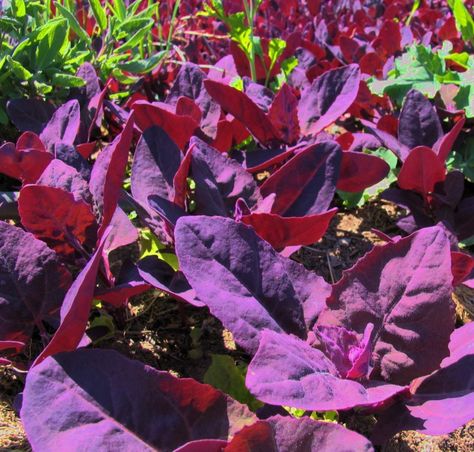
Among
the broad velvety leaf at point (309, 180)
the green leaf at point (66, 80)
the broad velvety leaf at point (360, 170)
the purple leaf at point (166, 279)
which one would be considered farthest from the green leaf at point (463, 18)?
the purple leaf at point (166, 279)

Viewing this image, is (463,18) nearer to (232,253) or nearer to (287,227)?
(287,227)

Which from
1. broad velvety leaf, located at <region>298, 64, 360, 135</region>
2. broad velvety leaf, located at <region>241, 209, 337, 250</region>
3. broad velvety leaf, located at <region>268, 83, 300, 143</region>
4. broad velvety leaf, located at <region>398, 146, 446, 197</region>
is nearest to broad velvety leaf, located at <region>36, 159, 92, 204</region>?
broad velvety leaf, located at <region>241, 209, 337, 250</region>

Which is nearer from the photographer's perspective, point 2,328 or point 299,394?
point 299,394

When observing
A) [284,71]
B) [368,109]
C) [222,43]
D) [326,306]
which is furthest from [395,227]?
[222,43]

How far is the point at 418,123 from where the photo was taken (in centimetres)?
171

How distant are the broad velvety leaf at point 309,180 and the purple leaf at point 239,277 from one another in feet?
0.84

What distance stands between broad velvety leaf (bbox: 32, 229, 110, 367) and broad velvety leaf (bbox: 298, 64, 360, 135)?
0.91 meters

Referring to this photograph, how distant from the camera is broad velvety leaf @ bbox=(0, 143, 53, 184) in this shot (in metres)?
1.33

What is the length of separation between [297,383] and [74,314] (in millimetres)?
363

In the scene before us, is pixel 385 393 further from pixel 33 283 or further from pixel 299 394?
pixel 33 283

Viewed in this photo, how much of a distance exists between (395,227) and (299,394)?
3.76ft

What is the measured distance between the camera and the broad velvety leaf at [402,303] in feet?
3.29

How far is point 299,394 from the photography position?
0.88 meters

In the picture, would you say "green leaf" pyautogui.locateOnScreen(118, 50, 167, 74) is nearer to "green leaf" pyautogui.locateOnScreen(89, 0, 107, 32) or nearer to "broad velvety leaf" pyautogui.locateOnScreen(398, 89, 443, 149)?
"green leaf" pyautogui.locateOnScreen(89, 0, 107, 32)
